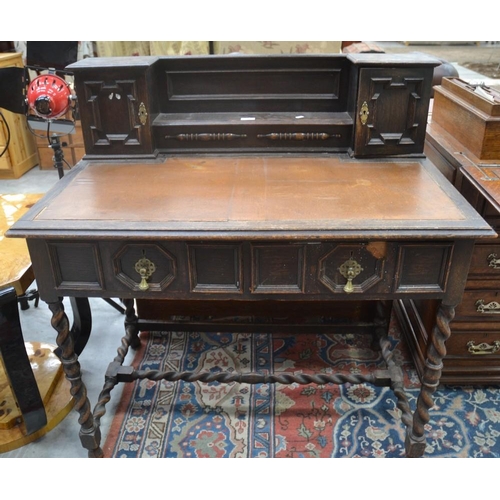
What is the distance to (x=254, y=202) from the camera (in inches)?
64.6

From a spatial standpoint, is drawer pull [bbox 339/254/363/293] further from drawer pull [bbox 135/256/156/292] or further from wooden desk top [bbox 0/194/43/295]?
wooden desk top [bbox 0/194/43/295]

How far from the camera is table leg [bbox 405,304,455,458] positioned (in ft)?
5.56

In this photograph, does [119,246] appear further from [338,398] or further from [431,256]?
[338,398]

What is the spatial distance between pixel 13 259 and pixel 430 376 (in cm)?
170

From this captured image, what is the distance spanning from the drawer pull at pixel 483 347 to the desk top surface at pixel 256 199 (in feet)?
2.92

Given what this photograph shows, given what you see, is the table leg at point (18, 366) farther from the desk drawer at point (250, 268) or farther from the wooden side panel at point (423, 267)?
the wooden side panel at point (423, 267)

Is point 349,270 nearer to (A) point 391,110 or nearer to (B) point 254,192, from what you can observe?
(B) point 254,192

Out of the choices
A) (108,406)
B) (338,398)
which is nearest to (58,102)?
(108,406)

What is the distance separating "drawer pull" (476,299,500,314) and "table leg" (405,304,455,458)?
39 centimetres

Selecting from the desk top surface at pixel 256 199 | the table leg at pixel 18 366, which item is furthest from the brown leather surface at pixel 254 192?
the table leg at pixel 18 366

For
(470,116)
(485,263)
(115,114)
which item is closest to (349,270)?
(485,263)

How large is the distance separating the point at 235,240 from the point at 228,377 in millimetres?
888

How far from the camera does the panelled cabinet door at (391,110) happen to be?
75.1 inches

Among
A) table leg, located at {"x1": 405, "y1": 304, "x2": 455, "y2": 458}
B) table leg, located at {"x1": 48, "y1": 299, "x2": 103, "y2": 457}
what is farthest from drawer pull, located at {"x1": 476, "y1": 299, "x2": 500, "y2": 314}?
table leg, located at {"x1": 48, "y1": 299, "x2": 103, "y2": 457}
